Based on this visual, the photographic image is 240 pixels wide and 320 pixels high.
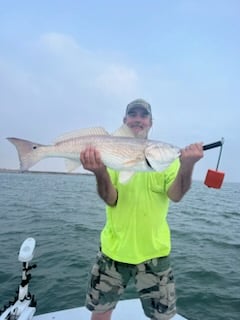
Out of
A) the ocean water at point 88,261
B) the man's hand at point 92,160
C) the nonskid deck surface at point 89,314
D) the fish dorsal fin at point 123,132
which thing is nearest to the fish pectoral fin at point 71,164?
the man's hand at point 92,160

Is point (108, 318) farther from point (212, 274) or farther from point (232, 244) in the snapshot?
point (232, 244)

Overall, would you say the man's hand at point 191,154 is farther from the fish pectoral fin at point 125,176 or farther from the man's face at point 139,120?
the man's face at point 139,120

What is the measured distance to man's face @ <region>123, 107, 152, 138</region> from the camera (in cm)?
344

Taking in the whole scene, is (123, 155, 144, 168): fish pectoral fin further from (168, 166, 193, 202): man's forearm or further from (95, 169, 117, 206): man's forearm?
(168, 166, 193, 202): man's forearm

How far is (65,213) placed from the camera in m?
18.1

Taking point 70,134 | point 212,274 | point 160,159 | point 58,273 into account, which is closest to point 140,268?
point 160,159

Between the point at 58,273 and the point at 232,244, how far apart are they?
693 cm

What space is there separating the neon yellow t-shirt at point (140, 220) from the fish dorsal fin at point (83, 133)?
1.98 ft

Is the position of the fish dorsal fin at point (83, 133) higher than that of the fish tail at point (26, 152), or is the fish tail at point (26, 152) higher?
the fish dorsal fin at point (83, 133)

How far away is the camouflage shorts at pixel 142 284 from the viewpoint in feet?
10.6

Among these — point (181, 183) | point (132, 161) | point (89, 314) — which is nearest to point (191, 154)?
point (181, 183)

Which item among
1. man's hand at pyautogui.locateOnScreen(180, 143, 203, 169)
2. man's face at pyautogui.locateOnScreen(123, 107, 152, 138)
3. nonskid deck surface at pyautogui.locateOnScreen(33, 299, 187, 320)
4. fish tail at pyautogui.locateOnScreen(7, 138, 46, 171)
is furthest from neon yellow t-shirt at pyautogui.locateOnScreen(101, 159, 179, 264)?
nonskid deck surface at pyautogui.locateOnScreen(33, 299, 187, 320)

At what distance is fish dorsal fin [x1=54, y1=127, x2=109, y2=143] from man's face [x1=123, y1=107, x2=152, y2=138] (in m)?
0.45

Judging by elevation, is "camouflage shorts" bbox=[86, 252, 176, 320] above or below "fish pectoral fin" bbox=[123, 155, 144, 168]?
below
